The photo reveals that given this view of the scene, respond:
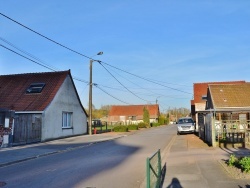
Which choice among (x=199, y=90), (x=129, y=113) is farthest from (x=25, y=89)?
(x=129, y=113)

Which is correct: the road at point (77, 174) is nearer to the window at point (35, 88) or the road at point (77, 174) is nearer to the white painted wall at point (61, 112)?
the white painted wall at point (61, 112)

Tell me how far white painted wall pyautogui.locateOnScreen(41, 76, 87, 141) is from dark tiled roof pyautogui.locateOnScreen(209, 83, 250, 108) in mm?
14801

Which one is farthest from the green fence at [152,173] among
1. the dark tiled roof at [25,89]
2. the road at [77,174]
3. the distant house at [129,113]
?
the distant house at [129,113]

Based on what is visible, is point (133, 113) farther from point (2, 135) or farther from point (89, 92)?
point (2, 135)

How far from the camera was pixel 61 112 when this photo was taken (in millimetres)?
28281

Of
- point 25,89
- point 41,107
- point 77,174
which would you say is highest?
point 25,89

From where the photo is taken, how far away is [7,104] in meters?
27.1

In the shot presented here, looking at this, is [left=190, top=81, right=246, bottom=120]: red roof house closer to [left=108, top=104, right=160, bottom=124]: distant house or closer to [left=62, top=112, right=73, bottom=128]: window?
[left=62, top=112, right=73, bottom=128]: window

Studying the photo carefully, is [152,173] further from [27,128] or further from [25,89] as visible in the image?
[25,89]

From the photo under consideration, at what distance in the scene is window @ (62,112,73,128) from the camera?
2914 centimetres

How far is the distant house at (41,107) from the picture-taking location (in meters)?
22.1

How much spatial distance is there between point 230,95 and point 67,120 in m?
19.5

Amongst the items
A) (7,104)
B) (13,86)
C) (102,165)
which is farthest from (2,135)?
(13,86)

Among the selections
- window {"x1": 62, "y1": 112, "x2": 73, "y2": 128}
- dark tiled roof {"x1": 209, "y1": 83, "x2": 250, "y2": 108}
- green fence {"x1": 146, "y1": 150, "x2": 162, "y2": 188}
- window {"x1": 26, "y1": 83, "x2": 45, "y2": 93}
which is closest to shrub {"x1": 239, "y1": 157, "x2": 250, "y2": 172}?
green fence {"x1": 146, "y1": 150, "x2": 162, "y2": 188}
